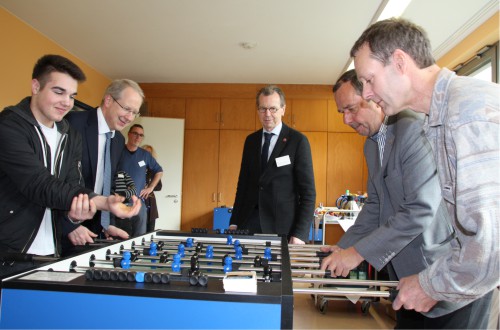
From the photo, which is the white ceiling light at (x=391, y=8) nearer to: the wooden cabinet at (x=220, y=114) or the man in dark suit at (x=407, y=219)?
the man in dark suit at (x=407, y=219)

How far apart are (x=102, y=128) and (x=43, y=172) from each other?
32.9 inches

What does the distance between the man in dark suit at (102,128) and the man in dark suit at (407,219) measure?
4.82 ft

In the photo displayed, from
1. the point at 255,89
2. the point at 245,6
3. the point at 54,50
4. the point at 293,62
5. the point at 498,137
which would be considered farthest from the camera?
the point at 255,89

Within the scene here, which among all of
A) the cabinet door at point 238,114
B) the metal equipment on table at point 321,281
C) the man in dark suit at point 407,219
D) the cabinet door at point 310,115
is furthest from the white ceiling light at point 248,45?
the man in dark suit at point 407,219

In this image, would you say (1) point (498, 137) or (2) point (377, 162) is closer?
(1) point (498, 137)

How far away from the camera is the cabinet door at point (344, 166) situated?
7.16 meters

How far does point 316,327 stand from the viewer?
337 centimetres

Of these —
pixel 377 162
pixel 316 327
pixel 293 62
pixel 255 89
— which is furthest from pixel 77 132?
pixel 255 89

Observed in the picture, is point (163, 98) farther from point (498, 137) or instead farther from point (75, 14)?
point (498, 137)

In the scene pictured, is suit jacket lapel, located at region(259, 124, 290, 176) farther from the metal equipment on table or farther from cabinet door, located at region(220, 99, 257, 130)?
cabinet door, located at region(220, 99, 257, 130)

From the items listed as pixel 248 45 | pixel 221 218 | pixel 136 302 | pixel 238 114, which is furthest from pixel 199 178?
pixel 136 302

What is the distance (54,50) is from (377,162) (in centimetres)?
506

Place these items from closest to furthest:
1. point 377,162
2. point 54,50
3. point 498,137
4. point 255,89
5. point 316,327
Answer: point 498,137, point 377,162, point 316,327, point 54,50, point 255,89

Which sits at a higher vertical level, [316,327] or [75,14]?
[75,14]
